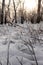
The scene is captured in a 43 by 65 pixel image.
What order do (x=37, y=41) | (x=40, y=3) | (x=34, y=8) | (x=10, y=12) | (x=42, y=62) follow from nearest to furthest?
(x=42, y=62)
(x=37, y=41)
(x=40, y=3)
(x=10, y=12)
(x=34, y=8)

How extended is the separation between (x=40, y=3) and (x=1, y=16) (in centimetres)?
422

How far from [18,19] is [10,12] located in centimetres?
133

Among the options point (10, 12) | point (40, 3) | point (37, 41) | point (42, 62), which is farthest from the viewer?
point (10, 12)

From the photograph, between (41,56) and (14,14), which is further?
(14,14)

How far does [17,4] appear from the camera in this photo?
1516cm

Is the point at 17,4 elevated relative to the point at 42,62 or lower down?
elevated


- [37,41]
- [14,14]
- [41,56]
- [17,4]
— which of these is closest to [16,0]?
[17,4]

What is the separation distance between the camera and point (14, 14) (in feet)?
49.1

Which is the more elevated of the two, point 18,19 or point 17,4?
point 17,4

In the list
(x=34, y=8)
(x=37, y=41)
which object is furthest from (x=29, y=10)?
(x=37, y=41)

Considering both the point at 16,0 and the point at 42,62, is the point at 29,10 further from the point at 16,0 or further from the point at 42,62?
the point at 42,62

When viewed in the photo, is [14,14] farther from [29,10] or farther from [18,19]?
[29,10]

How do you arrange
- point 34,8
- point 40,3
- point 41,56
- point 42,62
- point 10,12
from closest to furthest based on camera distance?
1. point 42,62
2. point 41,56
3. point 40,3
4. point 10,12
5. point 34,8

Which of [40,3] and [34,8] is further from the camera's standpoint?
[34,8]
